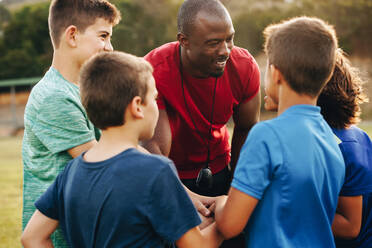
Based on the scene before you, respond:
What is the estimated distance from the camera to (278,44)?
1.78m

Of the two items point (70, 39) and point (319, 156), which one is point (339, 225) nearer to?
point (319, 156)

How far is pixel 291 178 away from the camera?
1647 millimetres

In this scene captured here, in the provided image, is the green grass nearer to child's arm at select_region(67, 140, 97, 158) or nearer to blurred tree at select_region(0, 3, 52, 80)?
child's arm at select_region(67, 140, 97, 158)

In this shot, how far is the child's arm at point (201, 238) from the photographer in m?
1.64

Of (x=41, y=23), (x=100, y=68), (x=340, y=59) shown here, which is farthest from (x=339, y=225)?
(x=41, y=23)

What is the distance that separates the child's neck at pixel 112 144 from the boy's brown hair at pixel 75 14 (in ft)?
2.99

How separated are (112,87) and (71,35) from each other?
2.72ft

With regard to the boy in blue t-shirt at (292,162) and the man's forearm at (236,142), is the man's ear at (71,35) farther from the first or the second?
the man's forearm at (236,142)

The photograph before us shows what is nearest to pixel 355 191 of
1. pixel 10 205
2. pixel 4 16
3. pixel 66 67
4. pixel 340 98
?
pixel 340 98

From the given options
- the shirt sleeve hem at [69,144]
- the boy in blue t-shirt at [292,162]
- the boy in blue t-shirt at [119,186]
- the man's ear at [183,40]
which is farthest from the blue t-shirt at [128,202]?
the man's ear at [183,40]

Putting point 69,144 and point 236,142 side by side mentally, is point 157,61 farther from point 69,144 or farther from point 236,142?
point 69,144

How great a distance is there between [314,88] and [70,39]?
1332 millimetres

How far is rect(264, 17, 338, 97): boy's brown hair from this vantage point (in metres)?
1.74

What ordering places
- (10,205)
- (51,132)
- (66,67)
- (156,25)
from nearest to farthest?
1. (51,132)
2. (66,67)
3. (10,205)
4. (156,25)
